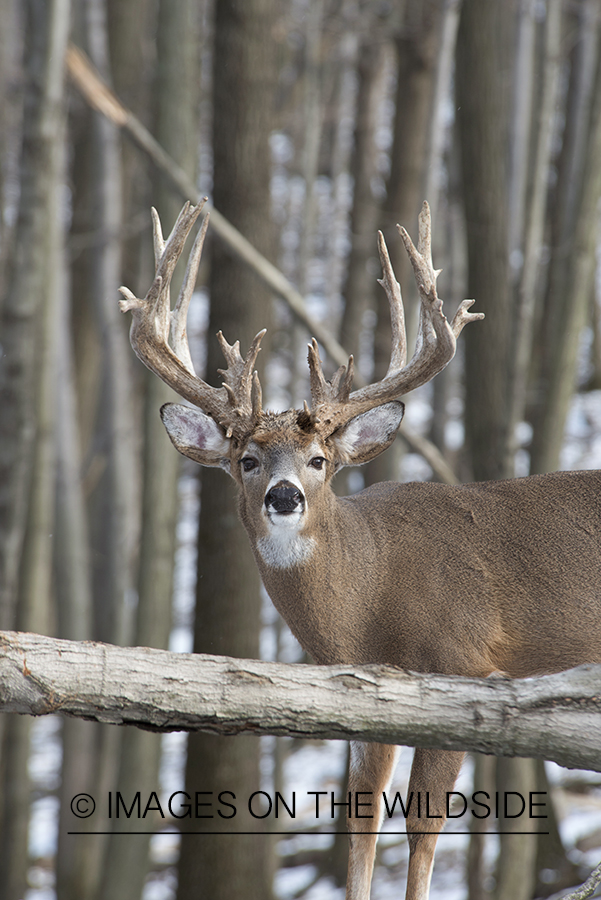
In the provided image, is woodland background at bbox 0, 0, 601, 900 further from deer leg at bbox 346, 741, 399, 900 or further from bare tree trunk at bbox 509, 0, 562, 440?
deer leg at bbox 346, 741, 399, 900

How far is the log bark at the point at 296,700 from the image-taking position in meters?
3.02

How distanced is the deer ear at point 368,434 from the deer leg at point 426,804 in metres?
1.33

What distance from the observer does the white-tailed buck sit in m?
4.09

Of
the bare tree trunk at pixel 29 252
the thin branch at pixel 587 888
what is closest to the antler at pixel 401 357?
the thin branch at pixel 587 888

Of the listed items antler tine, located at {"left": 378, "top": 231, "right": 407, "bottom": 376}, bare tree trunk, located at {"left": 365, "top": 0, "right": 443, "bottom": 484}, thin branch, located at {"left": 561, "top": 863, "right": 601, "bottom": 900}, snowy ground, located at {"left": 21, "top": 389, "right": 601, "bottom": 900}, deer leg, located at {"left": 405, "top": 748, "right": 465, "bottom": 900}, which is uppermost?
bare tree trunk, located at {"left": 365, "top": 0, "right": 443, "bottom": 484}

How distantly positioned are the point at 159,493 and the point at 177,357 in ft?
10.6

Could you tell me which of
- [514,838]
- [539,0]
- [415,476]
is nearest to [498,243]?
[514,838]

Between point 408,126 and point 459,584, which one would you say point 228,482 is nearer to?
point 459,584

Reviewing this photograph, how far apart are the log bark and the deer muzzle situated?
3.22ft

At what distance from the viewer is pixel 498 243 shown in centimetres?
762

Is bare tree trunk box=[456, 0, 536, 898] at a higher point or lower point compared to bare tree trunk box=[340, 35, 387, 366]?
lower

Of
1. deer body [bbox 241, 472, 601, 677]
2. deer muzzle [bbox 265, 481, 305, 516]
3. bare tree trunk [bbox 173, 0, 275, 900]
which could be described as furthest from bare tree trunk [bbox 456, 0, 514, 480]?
deer muzzle [bbox 265, 481, 305, 516]

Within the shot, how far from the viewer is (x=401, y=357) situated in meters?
4.66

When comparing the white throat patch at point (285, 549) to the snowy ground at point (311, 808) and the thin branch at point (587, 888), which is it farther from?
the snowy ground at point (311, 808)
